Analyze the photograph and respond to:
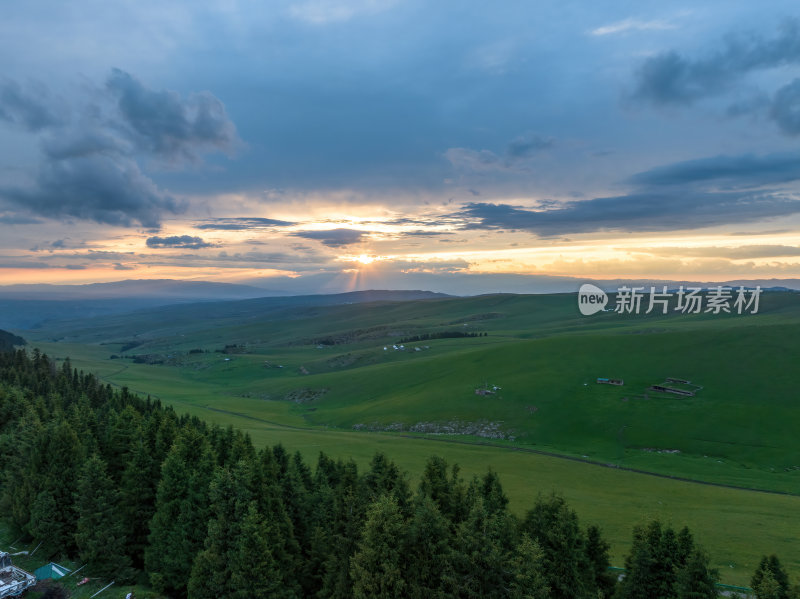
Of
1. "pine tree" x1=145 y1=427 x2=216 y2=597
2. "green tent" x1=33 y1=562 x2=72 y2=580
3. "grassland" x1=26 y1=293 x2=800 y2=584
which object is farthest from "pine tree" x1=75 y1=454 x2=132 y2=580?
"grassland" x1=26 y1=293 x2=800 y2=584

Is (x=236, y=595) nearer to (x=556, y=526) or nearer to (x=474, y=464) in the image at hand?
(x=556, y=526)

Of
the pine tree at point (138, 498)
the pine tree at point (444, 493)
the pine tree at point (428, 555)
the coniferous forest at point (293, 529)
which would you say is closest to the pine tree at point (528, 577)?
the coniferous forest at point (293, 529)

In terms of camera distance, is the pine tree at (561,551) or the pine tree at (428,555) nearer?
the pine tree at (428,555)

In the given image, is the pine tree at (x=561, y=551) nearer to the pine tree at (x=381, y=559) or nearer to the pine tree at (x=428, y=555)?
the pine tree at (x=428, y=555)

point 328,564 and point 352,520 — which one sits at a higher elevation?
point 352,520

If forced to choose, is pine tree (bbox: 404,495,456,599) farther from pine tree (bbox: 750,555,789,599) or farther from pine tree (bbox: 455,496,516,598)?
pine tree (bbox: 750,555,789,599)

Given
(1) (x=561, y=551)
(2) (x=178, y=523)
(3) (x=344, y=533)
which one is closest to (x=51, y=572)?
(2) (x=178, y=523)

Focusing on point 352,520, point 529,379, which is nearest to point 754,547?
point 352,520
